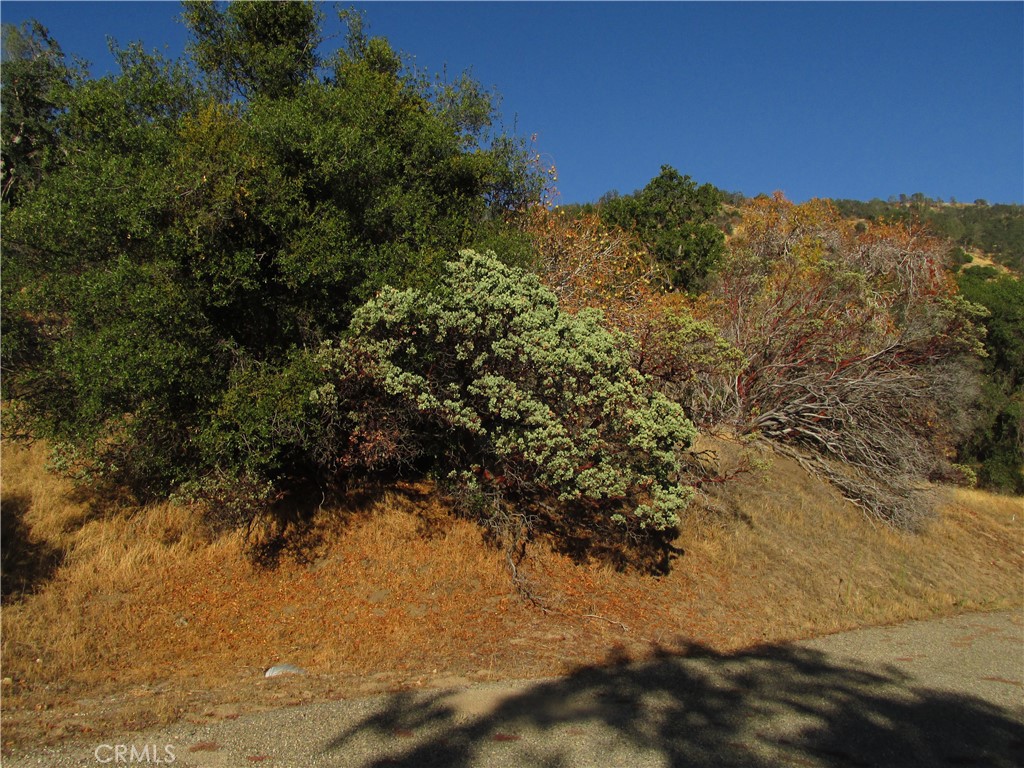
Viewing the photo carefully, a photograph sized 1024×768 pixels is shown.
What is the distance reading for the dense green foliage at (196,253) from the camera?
9.58 meters

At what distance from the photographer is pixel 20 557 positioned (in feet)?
31.9

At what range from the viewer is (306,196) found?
36.9 feet

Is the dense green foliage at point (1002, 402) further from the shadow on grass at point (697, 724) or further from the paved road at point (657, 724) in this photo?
the shadow on grass at point (697, 724)

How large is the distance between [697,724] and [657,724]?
0.41 m

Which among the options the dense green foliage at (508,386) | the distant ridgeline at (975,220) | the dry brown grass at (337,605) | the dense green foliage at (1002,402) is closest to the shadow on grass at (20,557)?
the dry brown grass at (337,605)

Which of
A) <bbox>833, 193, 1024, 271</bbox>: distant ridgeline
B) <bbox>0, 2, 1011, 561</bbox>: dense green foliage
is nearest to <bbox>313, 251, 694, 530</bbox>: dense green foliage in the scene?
<bbox>0, 2, 1011, 561</bbox>: dense green foliage

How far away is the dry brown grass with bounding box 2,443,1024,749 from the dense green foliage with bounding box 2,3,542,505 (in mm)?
1245

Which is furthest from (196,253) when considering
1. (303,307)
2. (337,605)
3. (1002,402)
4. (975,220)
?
(975,220)

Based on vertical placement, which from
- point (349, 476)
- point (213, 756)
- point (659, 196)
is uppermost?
point (659, 196)

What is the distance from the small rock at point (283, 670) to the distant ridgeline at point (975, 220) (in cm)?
5682

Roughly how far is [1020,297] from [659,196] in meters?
14.6

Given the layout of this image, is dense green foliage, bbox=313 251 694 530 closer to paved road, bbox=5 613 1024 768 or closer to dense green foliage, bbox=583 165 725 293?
paved road, bbox=5 613 1024 768

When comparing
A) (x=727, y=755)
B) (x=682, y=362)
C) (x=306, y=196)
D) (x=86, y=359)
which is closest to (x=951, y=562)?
(x=682, y=362)

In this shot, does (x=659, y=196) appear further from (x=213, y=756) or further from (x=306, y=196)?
(x=213, y=756)
